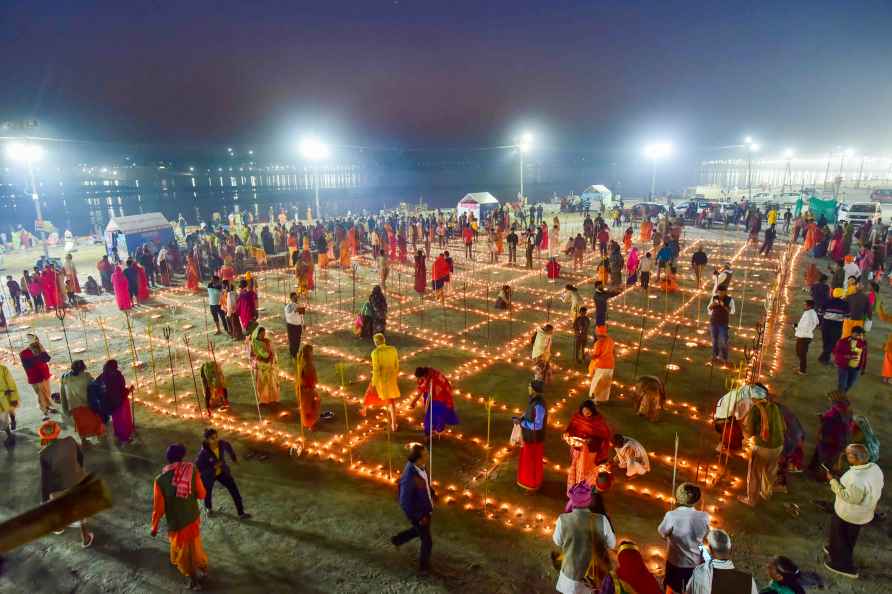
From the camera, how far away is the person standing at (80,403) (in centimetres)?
784

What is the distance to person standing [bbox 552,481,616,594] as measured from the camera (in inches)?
166

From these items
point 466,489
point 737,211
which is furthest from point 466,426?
point 737,211

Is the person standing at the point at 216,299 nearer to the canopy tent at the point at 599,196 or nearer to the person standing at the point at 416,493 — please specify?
the person standing at the point at 416,493

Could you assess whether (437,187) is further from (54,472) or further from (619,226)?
(54,472)

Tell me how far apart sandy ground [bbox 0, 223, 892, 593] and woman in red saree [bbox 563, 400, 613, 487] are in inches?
19.9

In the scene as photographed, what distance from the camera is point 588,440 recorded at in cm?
616

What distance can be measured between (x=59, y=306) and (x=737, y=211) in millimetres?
35133

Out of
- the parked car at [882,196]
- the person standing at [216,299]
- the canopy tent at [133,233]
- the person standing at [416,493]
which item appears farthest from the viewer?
the parked car at [882,196]

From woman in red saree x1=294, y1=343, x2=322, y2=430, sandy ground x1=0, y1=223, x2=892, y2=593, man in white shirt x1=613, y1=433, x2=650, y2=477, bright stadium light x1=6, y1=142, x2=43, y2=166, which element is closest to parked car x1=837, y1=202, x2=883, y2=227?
sandy ground x1=0, y1=223, x2=892, y2=593

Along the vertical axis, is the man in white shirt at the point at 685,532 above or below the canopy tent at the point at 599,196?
below

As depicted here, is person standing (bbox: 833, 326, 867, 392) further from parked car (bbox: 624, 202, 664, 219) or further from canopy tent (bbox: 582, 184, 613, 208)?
canopy tent (bbox: 582, 184, 613, 208)

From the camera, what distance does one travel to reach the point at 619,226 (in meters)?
34.1

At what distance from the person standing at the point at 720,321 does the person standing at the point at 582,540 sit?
7.33 metres

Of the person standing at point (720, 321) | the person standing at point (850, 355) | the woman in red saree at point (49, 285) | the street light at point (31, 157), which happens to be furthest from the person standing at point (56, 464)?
the street light at point (31, 157)
